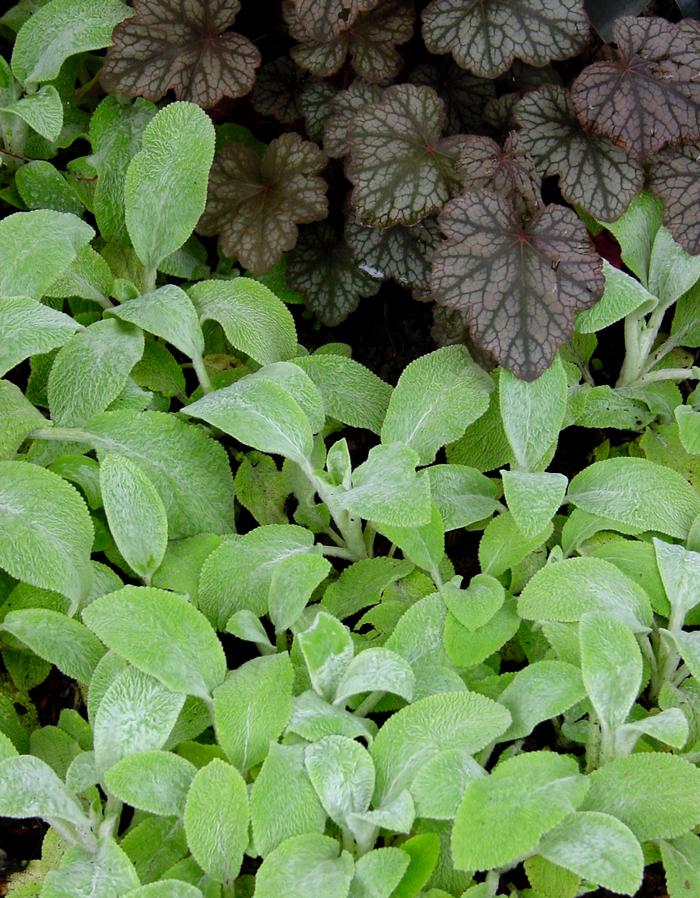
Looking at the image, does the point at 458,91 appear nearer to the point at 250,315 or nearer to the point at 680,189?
the point at 680,189

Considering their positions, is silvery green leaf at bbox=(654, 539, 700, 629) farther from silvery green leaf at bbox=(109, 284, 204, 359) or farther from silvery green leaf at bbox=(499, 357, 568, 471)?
silvery green leaf at bbox=(109, 284, 204, 359)

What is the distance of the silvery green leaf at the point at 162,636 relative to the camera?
43.3 inches

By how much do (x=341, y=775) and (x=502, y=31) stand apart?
1.05 m

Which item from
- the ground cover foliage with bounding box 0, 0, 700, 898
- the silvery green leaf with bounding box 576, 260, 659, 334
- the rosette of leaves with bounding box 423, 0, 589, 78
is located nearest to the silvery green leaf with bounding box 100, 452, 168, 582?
the ground cover foliage with bounding box 0, 0, 700, 898

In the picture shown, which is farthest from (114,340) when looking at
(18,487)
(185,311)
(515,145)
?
(515,145)

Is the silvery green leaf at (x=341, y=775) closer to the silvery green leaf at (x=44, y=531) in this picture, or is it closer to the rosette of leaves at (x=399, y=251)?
A: the silvery green leaf at (x=44, y=531)

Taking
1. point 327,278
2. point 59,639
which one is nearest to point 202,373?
point 327,278

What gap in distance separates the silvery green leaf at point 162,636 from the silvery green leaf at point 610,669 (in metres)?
0.41

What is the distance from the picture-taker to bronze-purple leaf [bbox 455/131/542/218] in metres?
1.39

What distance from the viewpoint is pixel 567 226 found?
1.38m

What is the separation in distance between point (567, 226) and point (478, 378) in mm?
242

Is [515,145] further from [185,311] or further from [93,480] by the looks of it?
[93,480]

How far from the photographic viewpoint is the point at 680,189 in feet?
4.75

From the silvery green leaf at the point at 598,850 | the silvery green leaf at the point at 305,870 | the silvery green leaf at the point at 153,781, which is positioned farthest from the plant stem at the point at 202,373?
the silvery green leaf at the point at 598,850
